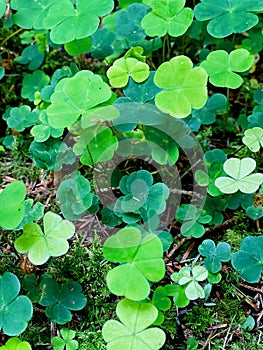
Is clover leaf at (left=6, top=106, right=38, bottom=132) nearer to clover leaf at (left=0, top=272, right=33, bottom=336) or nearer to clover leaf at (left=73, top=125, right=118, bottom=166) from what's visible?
clover leaf at (left=73, top=125, right=118, bottom=166)

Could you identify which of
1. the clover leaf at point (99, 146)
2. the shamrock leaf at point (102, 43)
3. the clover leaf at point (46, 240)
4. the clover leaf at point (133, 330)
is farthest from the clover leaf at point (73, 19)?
the clover leaf at point (133, 330)

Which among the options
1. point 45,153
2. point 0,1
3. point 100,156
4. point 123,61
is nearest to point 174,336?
point 100,156

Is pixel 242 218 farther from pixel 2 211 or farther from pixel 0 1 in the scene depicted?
pixel 0 1

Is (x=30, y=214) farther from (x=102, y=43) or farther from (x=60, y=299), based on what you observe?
(x=102, y=43)

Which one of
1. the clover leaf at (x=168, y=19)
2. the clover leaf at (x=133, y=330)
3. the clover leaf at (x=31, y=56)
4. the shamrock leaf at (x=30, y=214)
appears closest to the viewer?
the clover leaf at (x=133, y=330)

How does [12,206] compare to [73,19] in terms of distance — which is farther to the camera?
[73,19]

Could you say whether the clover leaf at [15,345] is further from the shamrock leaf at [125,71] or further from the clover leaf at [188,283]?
the shamrock leaf at [125,71]

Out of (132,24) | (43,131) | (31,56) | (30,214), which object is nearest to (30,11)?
(31,56)
